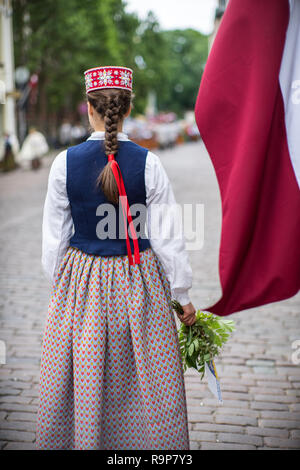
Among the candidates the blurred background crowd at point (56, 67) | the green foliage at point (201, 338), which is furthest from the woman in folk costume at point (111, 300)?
the blurred background crowd at point (56, 67)

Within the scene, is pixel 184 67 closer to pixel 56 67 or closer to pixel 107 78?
pixel 56 67

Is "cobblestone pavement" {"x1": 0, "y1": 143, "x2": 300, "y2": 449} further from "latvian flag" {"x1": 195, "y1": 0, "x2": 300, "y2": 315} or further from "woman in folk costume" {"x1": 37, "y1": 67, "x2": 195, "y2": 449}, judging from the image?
"latvian flag" {"x1": 195, "y1": 0, "x2": 300, "y2": 315}

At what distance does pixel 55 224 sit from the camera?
266cm

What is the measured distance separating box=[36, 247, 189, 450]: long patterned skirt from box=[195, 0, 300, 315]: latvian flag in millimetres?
335

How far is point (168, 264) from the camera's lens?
2566mm

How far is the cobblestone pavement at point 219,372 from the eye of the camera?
10.9 ft

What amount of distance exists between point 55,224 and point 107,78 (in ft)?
2.40

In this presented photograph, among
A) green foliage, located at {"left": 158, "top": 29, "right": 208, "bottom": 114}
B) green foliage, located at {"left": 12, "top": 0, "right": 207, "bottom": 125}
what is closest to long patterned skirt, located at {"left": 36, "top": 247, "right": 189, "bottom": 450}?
green foliage, located at {"left": 12, "top": 0, "right": 207, "bottom": 125}

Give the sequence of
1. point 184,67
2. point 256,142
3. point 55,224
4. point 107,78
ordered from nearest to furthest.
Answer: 1. point 256,142
2. point 107,78
3. point 55,224
4. point 184,67

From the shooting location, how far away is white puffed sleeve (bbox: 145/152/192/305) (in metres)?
2.52

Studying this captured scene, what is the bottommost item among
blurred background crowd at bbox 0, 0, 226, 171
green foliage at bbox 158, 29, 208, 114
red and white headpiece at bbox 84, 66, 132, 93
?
red and white headpiece at bbox 84, 66, 132, 93

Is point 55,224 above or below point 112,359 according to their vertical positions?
above

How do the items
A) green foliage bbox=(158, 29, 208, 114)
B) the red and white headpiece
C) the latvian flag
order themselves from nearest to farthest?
the latvian flag < the red and white headpiece < green foliage bbox=(158, 29, 208, 114)

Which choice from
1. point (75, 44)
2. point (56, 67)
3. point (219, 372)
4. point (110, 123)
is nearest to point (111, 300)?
point (110, 123)
